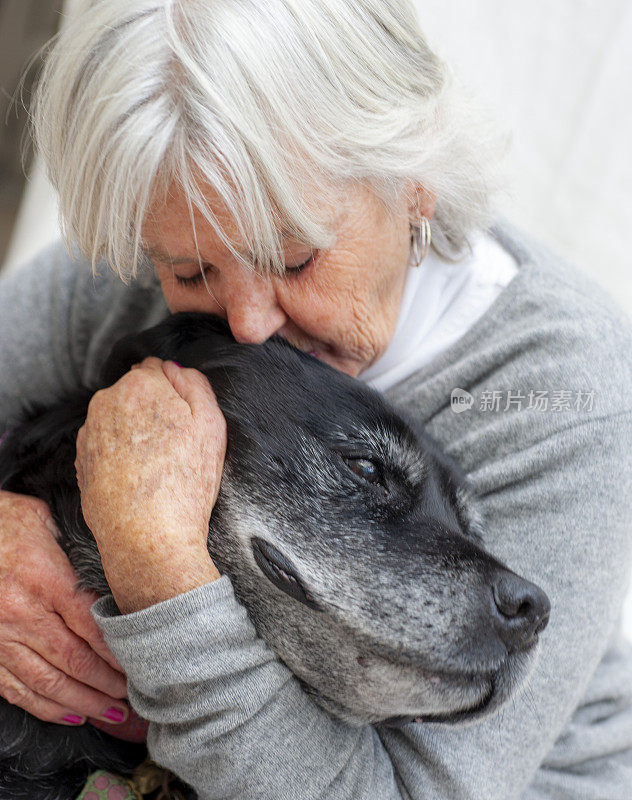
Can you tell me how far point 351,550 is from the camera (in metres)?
1.14

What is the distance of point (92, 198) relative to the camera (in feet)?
4.33

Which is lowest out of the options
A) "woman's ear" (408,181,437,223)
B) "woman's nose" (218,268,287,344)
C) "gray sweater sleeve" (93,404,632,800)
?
"gray sweater sleeve" (93,404,632,800)

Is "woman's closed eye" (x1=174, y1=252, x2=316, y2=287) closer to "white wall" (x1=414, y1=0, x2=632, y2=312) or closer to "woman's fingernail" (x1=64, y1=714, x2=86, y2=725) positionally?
"woman's fingernail" (x1=64, y1=714, x2=86, y2=725)

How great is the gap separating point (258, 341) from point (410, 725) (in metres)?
0.66

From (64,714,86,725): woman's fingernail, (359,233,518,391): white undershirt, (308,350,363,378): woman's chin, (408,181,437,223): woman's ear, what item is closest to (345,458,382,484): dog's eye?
(308,350,363,378): woman's chin

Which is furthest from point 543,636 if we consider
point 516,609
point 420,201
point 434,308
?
point 420,201

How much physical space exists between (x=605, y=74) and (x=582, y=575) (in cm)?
194

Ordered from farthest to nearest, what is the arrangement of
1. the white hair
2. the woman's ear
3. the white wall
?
1. the white wall
2. the woman's ear
3. the white hair

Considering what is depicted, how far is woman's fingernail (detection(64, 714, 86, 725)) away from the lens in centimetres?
129

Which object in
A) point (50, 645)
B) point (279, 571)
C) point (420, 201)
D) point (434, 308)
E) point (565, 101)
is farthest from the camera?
point (565, 101)

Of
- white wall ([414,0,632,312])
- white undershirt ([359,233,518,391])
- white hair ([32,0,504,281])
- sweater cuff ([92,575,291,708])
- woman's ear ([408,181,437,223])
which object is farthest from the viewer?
white wall ([414,0,632,312])

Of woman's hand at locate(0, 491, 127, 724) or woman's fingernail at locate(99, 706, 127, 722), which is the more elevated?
woman's hand at locate(0, 491, 127, 724)

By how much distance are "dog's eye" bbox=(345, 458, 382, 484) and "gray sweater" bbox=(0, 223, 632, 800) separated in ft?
0.88

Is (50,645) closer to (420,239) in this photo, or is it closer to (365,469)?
(365,469)
